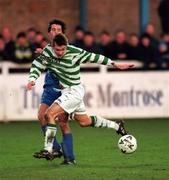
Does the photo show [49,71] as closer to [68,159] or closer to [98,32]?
[68,159]

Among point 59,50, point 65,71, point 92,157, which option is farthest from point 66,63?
point 92,157

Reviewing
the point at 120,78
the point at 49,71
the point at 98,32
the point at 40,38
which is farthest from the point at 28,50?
the point at 49,71

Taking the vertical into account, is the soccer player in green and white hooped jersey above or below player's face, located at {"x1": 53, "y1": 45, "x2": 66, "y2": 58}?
below

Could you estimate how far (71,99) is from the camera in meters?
11.5

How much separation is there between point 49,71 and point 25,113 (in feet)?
22.7

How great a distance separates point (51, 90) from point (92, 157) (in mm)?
1282

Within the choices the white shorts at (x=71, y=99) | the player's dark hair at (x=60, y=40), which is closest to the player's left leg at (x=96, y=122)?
the white shorts at (x=71, y=99)

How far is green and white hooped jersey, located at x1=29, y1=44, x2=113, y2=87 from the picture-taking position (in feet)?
37.8

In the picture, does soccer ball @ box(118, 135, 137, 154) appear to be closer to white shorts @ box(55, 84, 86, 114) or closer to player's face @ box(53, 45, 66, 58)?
white shorts @ box(55, 84, 86, 114)

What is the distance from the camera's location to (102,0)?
24.1 metres

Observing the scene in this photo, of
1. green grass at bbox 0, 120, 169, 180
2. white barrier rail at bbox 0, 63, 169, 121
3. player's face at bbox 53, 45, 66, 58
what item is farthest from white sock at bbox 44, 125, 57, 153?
white barrier rail at bbox 0, 63, 169, 121

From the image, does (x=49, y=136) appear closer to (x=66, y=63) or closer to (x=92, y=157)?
(x=66, y=63)

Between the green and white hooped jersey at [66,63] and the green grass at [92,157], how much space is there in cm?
116

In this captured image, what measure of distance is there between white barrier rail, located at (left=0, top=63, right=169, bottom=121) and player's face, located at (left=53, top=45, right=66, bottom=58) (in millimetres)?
7091
